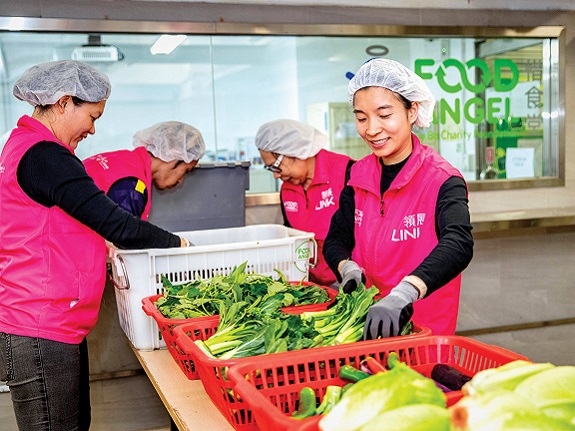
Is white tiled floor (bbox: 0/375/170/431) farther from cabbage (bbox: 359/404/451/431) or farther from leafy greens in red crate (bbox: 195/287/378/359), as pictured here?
cabbage (bbox: 359/404/451/431)

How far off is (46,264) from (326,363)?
115 cm

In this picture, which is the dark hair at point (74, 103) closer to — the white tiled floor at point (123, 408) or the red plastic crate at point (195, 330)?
the red plastic crate at point (195, 330)

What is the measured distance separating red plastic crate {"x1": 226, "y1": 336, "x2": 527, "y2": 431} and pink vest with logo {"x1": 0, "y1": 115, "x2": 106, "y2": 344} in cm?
99

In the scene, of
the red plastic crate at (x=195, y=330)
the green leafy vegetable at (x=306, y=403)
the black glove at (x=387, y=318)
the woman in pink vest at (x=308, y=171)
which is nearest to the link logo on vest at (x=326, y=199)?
the woman in pink vest at (x=308, y=171)

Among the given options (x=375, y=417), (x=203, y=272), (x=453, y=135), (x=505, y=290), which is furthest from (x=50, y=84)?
(x=505, y=290)

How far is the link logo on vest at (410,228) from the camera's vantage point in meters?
2.32

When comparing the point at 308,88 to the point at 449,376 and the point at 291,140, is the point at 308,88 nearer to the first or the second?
the point at 291,140

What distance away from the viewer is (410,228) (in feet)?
7.68

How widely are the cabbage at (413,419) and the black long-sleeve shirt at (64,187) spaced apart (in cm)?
147

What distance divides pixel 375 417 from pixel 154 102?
326 centimetres

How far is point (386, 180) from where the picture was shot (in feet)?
8.12

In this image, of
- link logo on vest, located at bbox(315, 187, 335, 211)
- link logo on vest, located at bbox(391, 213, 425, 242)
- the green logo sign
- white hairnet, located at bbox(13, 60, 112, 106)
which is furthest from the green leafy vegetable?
the green logo sign

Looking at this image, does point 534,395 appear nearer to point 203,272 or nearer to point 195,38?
point 203,272

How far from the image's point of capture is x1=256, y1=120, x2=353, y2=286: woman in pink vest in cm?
342
